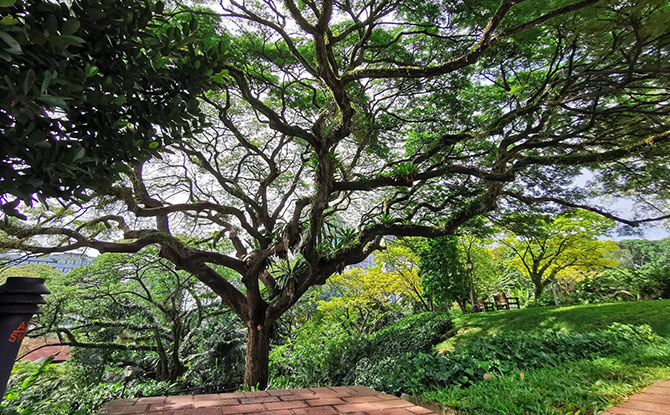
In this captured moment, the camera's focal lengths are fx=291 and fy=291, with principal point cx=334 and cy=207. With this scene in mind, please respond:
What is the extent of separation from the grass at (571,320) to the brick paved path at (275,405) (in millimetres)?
5338

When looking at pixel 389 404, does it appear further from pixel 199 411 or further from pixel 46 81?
pixel 46 81

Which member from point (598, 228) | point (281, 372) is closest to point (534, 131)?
point (281, 372)

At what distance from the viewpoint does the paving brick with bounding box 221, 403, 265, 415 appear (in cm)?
217

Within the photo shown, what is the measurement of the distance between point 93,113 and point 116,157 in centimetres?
21

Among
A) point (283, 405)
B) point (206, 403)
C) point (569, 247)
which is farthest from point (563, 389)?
point (569, 247)

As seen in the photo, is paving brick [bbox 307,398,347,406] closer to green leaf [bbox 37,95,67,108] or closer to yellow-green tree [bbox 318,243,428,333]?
green leaf [bbox 37,95,67,108]

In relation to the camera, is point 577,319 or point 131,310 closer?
point 577,319

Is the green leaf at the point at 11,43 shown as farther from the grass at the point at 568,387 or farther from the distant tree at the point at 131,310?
the distant tree at the point at 131,310

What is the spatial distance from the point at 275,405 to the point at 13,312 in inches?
71.0

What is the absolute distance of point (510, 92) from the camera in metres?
5.36

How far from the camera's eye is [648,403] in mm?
2568

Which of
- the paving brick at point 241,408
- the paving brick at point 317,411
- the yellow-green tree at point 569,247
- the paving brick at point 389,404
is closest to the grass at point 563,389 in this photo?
the paving brick at point 389,404

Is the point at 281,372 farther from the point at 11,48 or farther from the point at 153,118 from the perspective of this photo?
the point at 11,48

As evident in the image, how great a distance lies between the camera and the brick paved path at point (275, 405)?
85.0 inches
